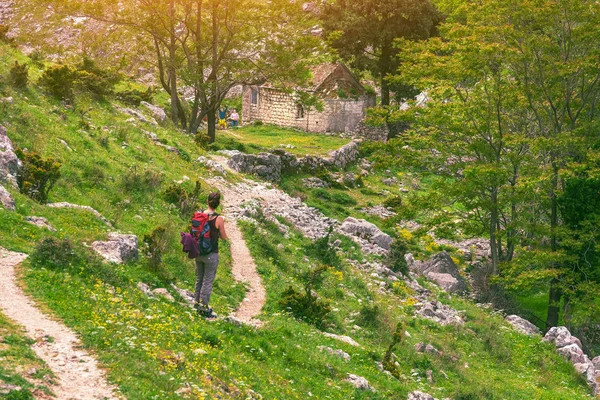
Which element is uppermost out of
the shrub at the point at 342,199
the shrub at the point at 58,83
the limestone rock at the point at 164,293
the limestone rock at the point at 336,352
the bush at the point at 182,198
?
the shrub at the point at 58,83

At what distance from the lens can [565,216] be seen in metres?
32.7

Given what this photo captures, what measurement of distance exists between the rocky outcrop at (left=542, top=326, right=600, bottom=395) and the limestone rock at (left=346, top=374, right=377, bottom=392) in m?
12.5

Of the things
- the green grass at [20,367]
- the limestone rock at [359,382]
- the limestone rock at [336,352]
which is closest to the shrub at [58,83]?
the limestone rock at [336,352]

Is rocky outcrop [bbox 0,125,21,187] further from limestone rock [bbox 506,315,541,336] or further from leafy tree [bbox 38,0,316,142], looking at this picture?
leafy tree [bbox 38,0,316,142]

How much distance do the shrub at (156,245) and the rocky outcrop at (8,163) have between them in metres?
3.88

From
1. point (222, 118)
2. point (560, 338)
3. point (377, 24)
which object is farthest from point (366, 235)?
point (222, 118)

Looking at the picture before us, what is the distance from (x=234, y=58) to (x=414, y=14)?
18.5 metres

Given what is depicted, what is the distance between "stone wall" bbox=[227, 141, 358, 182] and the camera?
40.6 m

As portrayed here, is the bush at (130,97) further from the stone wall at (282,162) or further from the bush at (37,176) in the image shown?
the bush at (37,176)

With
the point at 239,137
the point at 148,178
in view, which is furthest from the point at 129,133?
the point at 239,137

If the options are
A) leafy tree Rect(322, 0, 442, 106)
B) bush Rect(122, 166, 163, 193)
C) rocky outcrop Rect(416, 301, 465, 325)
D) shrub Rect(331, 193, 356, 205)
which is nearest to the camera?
bush Rect(122, 166, 163, 193)

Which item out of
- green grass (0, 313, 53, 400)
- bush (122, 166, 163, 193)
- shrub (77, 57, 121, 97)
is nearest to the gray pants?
green grass (0, 313, 53, 400)

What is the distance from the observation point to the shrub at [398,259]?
31.5 m

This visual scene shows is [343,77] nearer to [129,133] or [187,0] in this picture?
[187,0]
